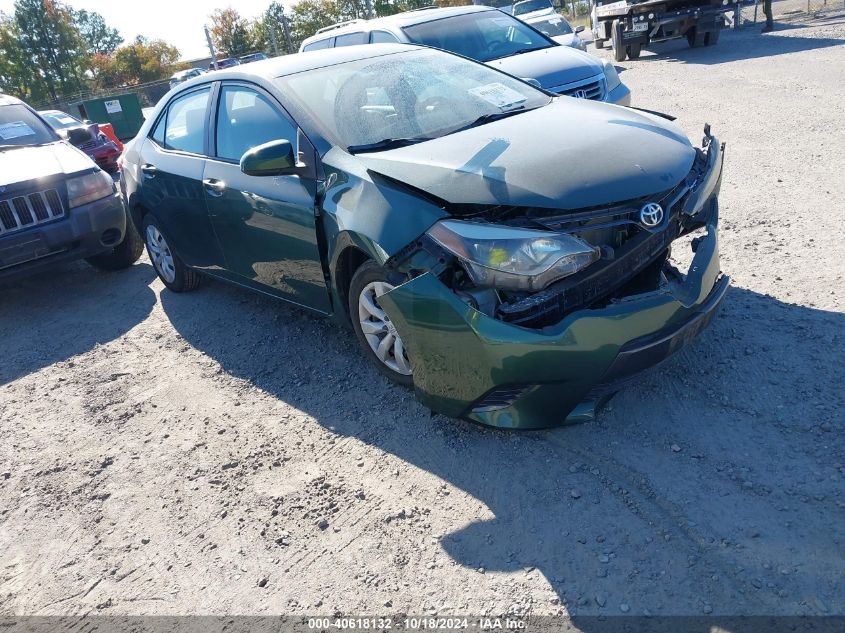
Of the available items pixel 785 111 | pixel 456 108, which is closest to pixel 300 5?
pixel 785 111

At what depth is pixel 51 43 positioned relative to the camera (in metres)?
51.6

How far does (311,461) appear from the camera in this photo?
3.40 metres

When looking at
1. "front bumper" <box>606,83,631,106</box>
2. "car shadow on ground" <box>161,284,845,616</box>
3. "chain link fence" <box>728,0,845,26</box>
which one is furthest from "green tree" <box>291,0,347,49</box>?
"car shadow on ground" <box>161,284,845,616</box>

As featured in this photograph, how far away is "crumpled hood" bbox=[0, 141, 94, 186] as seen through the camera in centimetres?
602

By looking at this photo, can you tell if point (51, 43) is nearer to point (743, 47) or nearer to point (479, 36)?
point (743, 47)

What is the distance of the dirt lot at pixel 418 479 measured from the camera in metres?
2.48

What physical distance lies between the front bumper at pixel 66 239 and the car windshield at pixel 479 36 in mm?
4197

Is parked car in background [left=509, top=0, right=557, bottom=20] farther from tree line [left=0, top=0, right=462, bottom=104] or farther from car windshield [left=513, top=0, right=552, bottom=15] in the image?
tree line [left=0, top=0, right=462, bottom=104]

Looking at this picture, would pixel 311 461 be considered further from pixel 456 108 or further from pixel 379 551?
pixel 456 108

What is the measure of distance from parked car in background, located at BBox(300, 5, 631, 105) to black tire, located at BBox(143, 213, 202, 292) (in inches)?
164

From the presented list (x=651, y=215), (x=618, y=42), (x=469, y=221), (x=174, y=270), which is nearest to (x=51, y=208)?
(x=174, y=270)

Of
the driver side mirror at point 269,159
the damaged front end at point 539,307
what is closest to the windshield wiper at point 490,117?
the driver side mirror at point 269,159

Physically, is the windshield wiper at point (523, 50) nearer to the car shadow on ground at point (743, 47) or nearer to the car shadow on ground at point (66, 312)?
the car shadow on ground at point (66, 312)

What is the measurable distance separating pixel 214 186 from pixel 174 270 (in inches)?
60.8
